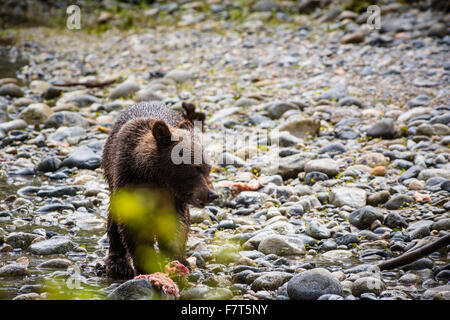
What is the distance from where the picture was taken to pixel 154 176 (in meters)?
5.26

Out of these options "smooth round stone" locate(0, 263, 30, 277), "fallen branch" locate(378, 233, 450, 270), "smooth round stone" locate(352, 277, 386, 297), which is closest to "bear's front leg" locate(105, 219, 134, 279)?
"smooth round stone" locate(0, 263, 30, 277)

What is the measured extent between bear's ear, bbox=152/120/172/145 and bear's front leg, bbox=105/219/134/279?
4.38 ft

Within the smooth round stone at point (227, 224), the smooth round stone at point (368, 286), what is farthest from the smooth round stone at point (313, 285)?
the smooth round stone at point (227, 224)

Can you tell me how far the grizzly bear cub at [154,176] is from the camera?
5.09 m

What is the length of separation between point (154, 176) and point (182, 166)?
13.4 inches

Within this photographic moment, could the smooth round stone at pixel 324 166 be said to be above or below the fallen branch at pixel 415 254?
above

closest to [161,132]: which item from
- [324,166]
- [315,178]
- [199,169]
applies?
[199,169]

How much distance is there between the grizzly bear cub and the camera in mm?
5094

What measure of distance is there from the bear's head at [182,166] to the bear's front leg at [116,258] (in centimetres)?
113

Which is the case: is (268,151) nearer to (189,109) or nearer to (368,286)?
(189,109)

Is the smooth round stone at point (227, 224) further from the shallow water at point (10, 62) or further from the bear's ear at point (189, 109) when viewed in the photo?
the shallow water at point (10, 62)

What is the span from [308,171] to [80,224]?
134 inches

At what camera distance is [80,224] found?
7.19m

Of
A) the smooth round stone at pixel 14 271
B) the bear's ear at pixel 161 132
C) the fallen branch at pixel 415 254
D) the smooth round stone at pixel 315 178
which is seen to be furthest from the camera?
the smooth round stone at pixel 315 178
